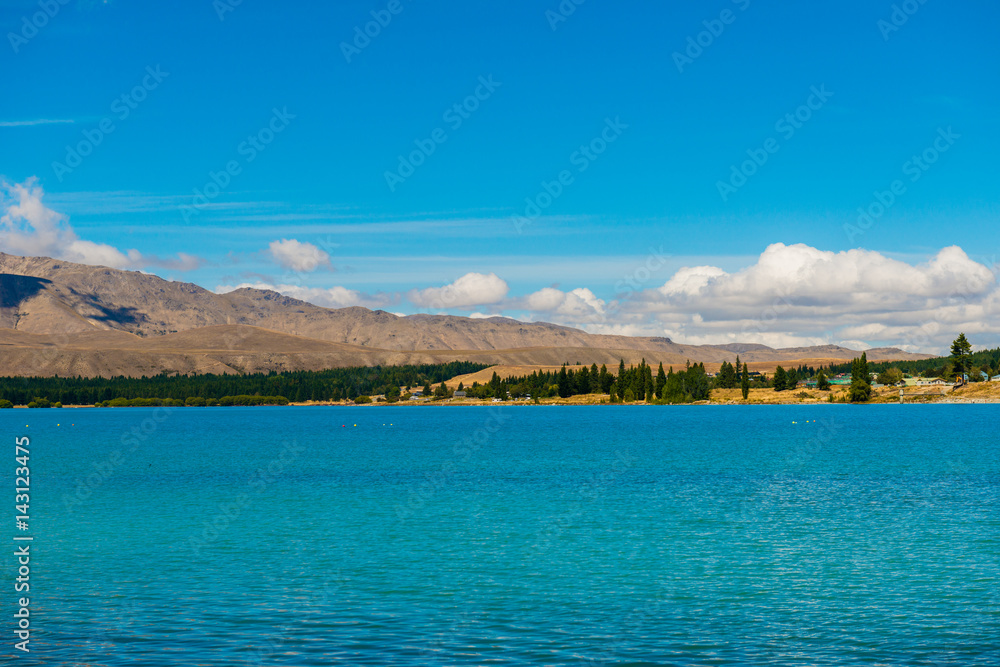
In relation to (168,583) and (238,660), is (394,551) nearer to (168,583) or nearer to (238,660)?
(168,583)

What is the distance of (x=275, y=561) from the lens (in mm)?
41125

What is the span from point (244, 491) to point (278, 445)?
7394 centimetres

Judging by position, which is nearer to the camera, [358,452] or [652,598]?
[652,598]

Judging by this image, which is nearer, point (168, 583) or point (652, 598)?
point (652, 598)

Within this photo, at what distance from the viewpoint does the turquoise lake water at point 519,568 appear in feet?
88.6

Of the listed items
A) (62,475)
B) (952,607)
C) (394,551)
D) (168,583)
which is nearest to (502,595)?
(394,551)

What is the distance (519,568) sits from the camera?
39219mm

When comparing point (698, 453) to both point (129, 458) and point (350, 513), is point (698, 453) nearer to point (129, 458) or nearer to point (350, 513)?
point (350, 513)

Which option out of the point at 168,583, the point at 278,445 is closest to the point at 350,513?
the point at 168,583

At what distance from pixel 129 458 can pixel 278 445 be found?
103 ft

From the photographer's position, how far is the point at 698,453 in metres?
111

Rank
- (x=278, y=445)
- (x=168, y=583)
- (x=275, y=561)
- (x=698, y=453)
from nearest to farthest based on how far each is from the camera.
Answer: (x=168, y=583) < (x=275, y=561) < (x=698, y=453) < (x=278, y=445)

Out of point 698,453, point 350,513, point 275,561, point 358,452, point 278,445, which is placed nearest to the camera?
point 275,561

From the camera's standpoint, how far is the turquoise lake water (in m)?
27.0
